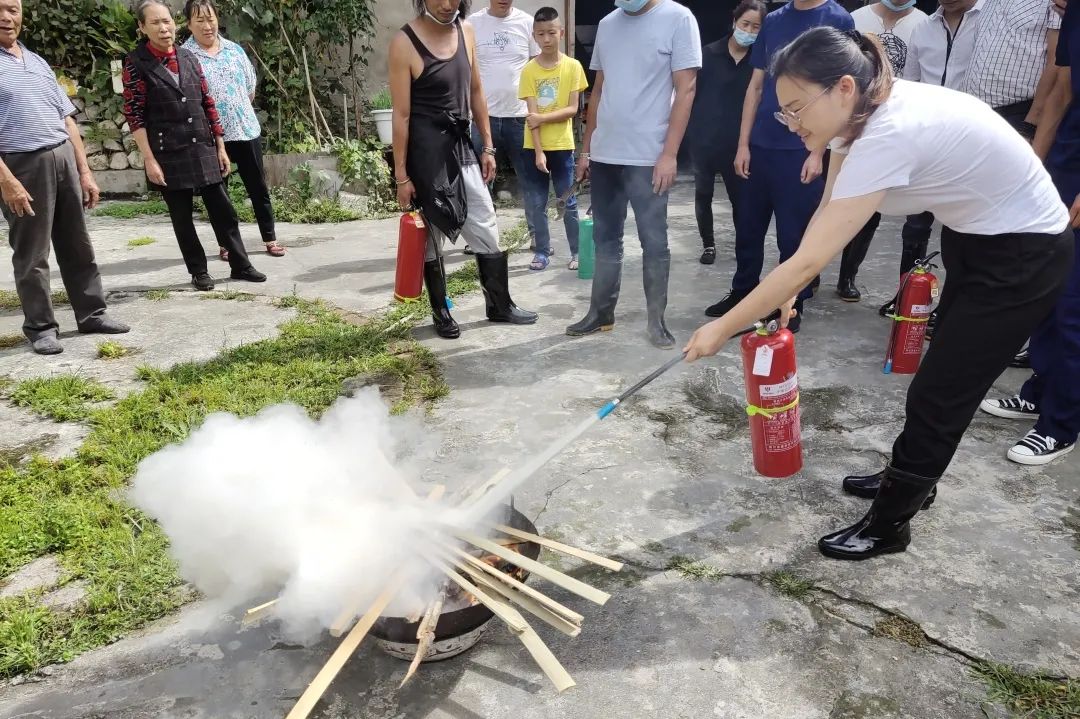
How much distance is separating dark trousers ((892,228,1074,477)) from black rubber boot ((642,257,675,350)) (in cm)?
203

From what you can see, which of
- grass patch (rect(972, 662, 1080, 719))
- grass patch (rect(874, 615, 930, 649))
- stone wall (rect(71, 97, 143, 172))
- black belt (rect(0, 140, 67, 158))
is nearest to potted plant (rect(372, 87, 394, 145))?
stone wall (rect(71, 97, 143, 172))

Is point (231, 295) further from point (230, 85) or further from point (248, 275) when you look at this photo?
point (230, 85)

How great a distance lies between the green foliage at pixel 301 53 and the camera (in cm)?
839

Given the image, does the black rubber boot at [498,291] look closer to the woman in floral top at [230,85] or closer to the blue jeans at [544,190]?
the blue jeans at [544,190]

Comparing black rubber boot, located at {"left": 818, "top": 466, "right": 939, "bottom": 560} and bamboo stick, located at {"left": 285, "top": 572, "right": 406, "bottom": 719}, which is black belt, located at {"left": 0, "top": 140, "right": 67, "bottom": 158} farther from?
black rubber boot, located at {"left": 818, "top": 466, "right": 939, "bottom": 560}

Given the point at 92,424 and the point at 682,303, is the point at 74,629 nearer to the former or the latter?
the point at 92,424

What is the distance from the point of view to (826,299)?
17.0ft

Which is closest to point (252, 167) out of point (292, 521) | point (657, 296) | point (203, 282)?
point (203, 282)

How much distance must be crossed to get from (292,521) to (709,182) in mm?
4759

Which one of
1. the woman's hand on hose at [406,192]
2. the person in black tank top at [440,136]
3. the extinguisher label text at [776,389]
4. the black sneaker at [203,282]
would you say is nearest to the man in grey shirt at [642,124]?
the person in black tank top at [440,136]

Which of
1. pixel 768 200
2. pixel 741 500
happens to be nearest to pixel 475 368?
pixel 741 500

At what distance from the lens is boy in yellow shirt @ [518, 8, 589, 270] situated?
568 cm

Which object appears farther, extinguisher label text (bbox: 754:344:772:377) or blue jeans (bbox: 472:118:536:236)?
blue jeans (bbox: 472:118:536:236)

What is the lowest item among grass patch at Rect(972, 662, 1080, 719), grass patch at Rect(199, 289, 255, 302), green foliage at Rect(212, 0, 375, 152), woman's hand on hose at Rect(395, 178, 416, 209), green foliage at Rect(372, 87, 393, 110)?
grass patch at Rect(972, 662, 1080, 719)
